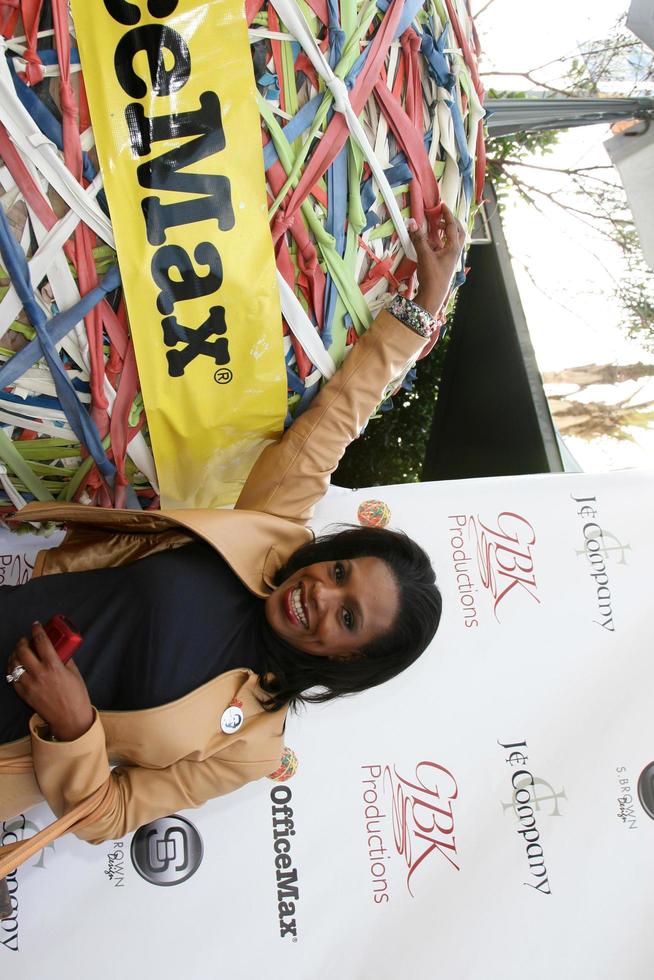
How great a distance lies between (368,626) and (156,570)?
28cm

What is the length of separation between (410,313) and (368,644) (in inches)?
17.1

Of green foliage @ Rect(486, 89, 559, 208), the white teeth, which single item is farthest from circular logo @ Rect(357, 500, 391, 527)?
green foliage @ Rect(486, 89, 559, 208)

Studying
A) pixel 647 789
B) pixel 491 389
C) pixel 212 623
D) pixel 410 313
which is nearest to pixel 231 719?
pixel 212 623

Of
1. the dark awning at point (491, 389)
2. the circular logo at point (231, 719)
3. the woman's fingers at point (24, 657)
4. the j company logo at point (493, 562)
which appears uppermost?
the dark awning at point (491, 389)

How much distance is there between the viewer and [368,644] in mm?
1027

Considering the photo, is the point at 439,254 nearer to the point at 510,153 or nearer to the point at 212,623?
the point at 212,623

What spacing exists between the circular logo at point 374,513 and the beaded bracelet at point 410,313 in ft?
1.46

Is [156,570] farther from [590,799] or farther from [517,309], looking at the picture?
[517,309]

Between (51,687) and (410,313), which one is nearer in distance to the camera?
(51,687)

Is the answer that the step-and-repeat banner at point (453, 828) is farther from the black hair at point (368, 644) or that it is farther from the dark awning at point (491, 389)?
the dark awning at point (491, 389)

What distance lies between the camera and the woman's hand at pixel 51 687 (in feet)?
2.77

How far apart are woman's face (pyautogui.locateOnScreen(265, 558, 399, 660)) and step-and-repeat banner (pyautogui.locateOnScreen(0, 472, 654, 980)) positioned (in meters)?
0.32

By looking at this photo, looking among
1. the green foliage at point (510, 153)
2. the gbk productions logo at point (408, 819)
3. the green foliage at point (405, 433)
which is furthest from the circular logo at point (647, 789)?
the green foliage at point (510, 153)

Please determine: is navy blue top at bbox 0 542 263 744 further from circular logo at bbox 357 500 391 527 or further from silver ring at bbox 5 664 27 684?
circular logo at bbox 357 500 391 527
